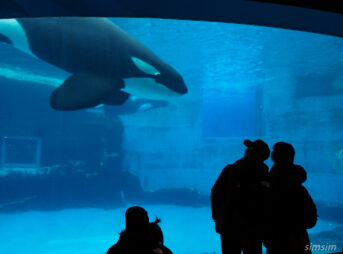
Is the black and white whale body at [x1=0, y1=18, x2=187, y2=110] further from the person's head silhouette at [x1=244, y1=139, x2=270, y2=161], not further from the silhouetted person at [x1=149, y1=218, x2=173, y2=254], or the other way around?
the silhouetted person at [x1=149, y1=218, x2=173, y2=254]

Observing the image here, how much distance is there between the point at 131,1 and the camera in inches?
128

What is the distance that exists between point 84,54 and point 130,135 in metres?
22.8

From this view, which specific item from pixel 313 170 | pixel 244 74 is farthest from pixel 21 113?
pixel 313 170

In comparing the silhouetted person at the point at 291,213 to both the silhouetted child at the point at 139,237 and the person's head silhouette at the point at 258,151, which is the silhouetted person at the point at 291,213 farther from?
the silhouetted child at the point at 139,237

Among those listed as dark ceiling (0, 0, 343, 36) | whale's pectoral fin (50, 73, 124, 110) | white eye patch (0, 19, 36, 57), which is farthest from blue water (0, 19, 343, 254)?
dark ceiling (0, 0, 343, 36)

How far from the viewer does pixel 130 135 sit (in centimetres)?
2892

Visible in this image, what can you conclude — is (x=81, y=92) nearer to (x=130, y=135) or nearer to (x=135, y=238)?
(x=135, y=238)

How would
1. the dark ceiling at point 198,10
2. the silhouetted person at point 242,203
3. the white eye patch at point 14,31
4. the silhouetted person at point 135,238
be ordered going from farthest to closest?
the white eye patch at point 14,31
the dark ceiling at point 198,10
the silhouetted person at point 242,203
the silhouetted person at point 135,238

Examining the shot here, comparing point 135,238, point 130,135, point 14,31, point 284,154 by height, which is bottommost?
Answer: point 135,238

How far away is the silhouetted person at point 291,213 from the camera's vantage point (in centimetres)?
252

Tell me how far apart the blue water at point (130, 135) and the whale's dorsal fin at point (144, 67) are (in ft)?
29.6

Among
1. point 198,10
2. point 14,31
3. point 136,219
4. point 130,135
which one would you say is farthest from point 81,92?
point 130,135

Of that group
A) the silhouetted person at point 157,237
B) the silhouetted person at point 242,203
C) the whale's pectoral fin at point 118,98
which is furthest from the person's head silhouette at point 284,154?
the whale's pectoral fin at point 118,98

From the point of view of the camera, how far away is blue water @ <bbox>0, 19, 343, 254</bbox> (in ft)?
54.9
